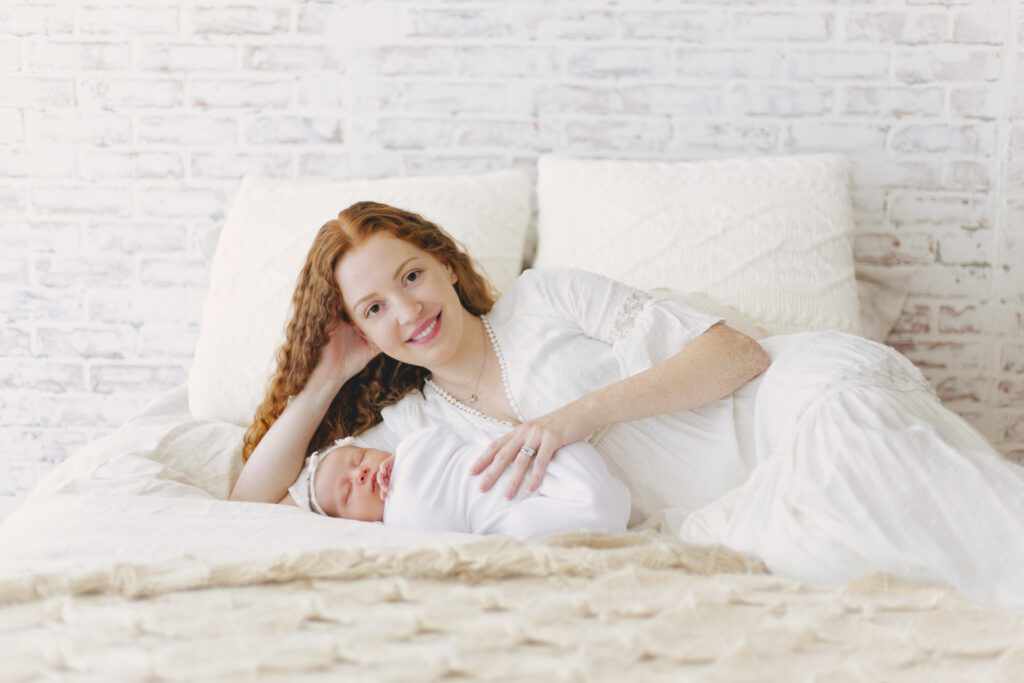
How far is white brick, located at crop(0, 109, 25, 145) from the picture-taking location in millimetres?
2039

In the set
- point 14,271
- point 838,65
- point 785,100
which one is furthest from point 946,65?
point 14,271

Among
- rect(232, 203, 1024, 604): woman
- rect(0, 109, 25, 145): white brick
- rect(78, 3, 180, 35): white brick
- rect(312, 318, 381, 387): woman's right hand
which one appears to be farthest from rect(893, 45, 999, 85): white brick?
rect(0, 109, 25, 145): white brick

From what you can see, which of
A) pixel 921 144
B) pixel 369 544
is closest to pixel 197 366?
pixel 369 544

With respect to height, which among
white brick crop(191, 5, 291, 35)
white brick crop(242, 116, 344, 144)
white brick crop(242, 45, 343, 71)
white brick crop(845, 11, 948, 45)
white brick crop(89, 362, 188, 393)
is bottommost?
white brick crop(89, 362, 188, 393)

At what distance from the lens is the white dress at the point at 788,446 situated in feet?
3.08

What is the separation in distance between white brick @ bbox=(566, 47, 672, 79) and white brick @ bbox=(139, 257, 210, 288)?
1057 mm

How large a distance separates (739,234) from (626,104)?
0.51 meters

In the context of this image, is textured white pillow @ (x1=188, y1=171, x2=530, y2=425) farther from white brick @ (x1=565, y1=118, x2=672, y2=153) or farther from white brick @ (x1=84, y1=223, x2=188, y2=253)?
white brick @ (x1=84, y1=223, x2=188, y2=253)

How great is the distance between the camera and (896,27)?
1.91m

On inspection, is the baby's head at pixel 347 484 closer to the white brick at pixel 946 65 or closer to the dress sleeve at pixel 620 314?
the dress sleeve at pixel 620 314

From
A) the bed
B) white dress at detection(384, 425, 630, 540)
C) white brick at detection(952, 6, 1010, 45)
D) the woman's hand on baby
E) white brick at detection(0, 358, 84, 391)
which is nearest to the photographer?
the bed

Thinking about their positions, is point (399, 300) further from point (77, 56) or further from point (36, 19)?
point (36, 19)

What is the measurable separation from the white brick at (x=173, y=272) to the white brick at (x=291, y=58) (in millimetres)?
514

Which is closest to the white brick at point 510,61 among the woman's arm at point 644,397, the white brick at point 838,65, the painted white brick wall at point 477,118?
the painted white brick wall at point 477,118
